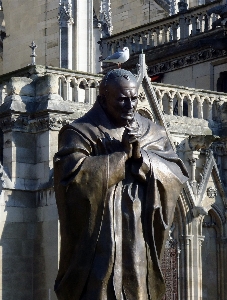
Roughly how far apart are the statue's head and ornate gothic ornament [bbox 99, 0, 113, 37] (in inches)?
1004

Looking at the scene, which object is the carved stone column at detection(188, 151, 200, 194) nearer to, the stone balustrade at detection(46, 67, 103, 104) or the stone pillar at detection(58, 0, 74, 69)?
the stone balustrade at detection(46, 67, 103, 104)

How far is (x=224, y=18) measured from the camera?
29.8 m


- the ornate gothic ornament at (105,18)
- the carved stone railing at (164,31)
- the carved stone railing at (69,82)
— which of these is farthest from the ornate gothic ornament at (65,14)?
the carved stone railing at (69,82)

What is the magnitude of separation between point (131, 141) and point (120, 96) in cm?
40

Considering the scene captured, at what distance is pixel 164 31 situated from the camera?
3219 cm

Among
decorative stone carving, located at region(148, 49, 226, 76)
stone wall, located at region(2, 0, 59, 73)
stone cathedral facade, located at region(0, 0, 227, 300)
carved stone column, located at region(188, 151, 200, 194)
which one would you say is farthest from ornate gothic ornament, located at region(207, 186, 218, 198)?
Answer: stone wall, located at region(2, 0, 59, 73)

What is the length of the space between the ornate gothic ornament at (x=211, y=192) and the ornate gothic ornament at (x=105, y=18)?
34.6 ft

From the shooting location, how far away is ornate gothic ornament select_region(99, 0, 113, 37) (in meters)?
36.3

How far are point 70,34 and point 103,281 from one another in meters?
21.8

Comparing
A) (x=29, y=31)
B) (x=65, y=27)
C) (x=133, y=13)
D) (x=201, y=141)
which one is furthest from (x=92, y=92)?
(x=133, y=13)

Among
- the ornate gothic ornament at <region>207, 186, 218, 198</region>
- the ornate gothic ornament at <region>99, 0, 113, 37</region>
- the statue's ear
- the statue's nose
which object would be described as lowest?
the statue's nose

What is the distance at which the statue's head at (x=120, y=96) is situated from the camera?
32.9 ft

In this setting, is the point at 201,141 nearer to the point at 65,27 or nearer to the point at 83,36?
the point at 83,36

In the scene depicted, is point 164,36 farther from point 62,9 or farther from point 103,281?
point 103,281
